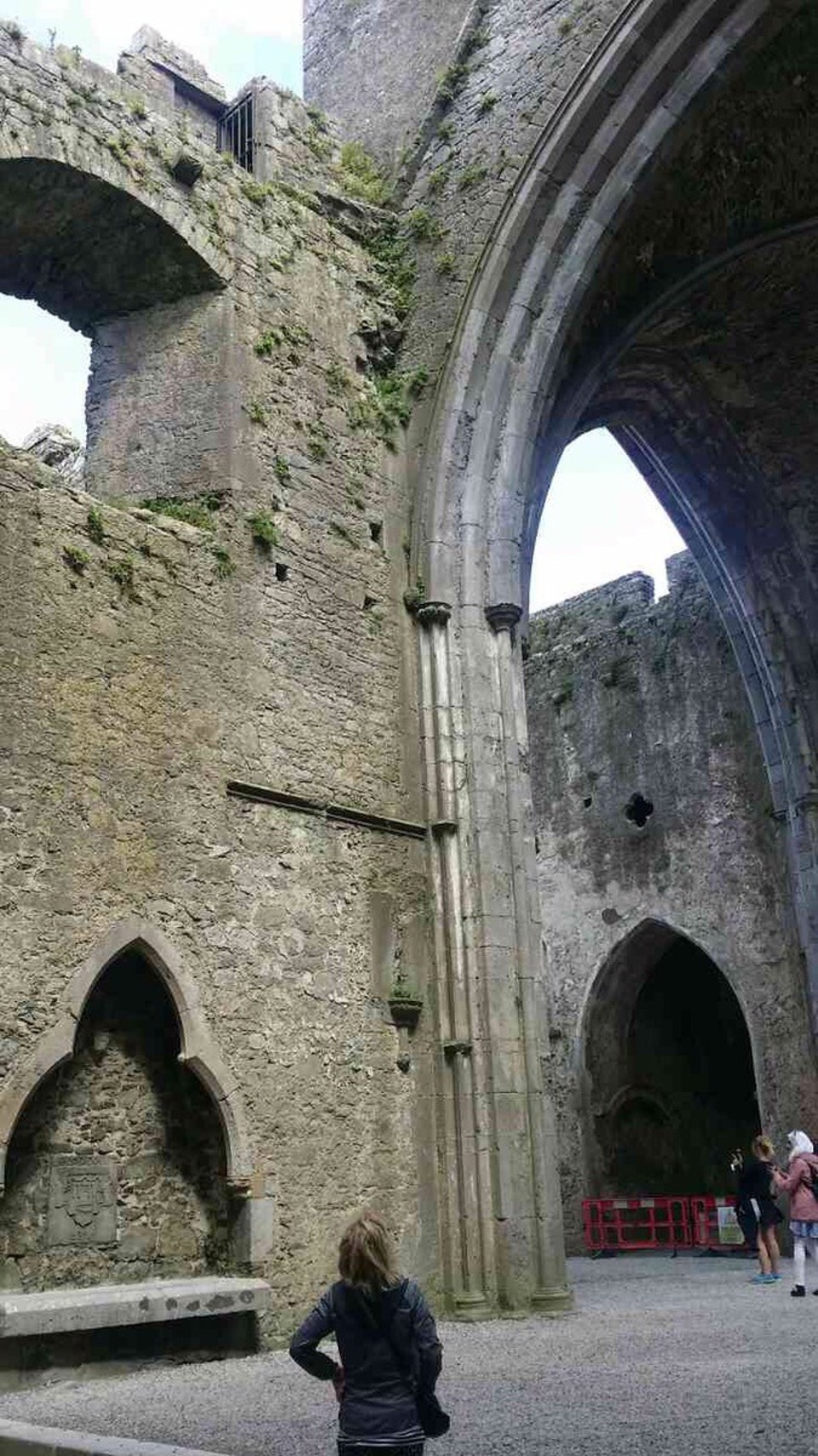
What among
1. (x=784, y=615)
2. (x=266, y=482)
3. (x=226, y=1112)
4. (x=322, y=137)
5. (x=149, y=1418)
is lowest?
(x=149, y=1418)

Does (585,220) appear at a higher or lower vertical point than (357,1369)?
higher

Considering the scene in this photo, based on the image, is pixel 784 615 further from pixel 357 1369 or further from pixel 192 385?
pixel 357 1369

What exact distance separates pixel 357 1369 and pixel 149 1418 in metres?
2.33

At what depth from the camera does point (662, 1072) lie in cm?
1664

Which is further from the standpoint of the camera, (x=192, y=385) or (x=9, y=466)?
(x=192, y=385)

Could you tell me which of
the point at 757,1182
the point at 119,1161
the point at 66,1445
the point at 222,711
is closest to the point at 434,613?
the point at 222,711

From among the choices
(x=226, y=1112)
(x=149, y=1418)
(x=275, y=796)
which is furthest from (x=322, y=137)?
(x=149, y=1418)

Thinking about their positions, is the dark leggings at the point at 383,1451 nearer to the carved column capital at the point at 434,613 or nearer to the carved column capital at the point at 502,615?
the carved column capital at the point at 434,613

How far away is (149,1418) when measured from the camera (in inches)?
202

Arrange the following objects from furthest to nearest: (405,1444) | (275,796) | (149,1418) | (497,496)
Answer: (497,496) → (275,796) → (149,1418) → (405,1444)

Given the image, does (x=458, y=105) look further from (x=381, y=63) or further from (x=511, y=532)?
(x=511, y=532)

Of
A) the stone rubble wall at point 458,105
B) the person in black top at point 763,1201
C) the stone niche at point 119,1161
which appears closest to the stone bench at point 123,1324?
the stone niche at point 119,1161

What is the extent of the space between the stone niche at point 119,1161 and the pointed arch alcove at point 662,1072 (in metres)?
8.54

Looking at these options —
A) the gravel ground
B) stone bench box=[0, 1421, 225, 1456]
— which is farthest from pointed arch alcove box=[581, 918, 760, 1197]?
stone bench box=[0, 1421, 225, 1456]
